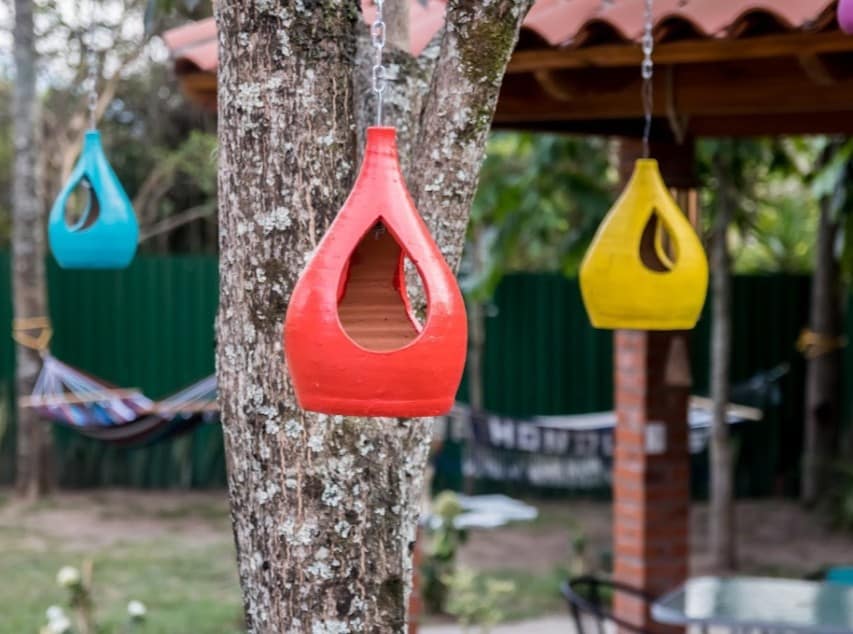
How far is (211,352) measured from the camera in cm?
927

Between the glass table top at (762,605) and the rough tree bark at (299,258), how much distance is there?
1.92 meters

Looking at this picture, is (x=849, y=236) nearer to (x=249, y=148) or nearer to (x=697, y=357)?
(x=697, y=357)

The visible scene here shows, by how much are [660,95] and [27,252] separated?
19.6 ft

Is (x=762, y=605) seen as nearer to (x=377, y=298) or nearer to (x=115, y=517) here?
(x=377, y=298)

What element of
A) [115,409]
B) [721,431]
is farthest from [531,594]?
[115,409]

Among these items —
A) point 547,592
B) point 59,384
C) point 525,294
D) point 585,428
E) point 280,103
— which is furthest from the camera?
point 525,294

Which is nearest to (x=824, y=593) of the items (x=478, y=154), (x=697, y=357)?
(x=478, y=154)

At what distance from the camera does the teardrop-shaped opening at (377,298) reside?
1.60 meters

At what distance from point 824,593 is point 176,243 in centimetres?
859

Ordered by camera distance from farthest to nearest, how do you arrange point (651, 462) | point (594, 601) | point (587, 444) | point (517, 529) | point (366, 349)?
point (517, 529), point (587, 444), point (651, 462), point (594, 601), point (366, 349)

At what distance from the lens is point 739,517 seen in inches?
343

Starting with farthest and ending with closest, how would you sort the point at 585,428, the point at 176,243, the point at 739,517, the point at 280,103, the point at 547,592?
the point at 176,243 < the point at 739,517 < the point at 585,428 < the point at 547,592 < the point at 280,103

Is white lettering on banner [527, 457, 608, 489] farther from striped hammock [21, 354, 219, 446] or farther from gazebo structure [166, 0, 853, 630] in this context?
gazebo structure [166, 0, 853, 630]

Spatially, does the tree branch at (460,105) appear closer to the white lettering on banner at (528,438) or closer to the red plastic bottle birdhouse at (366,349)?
the red plastic bottle birdhouse at (366,349)
